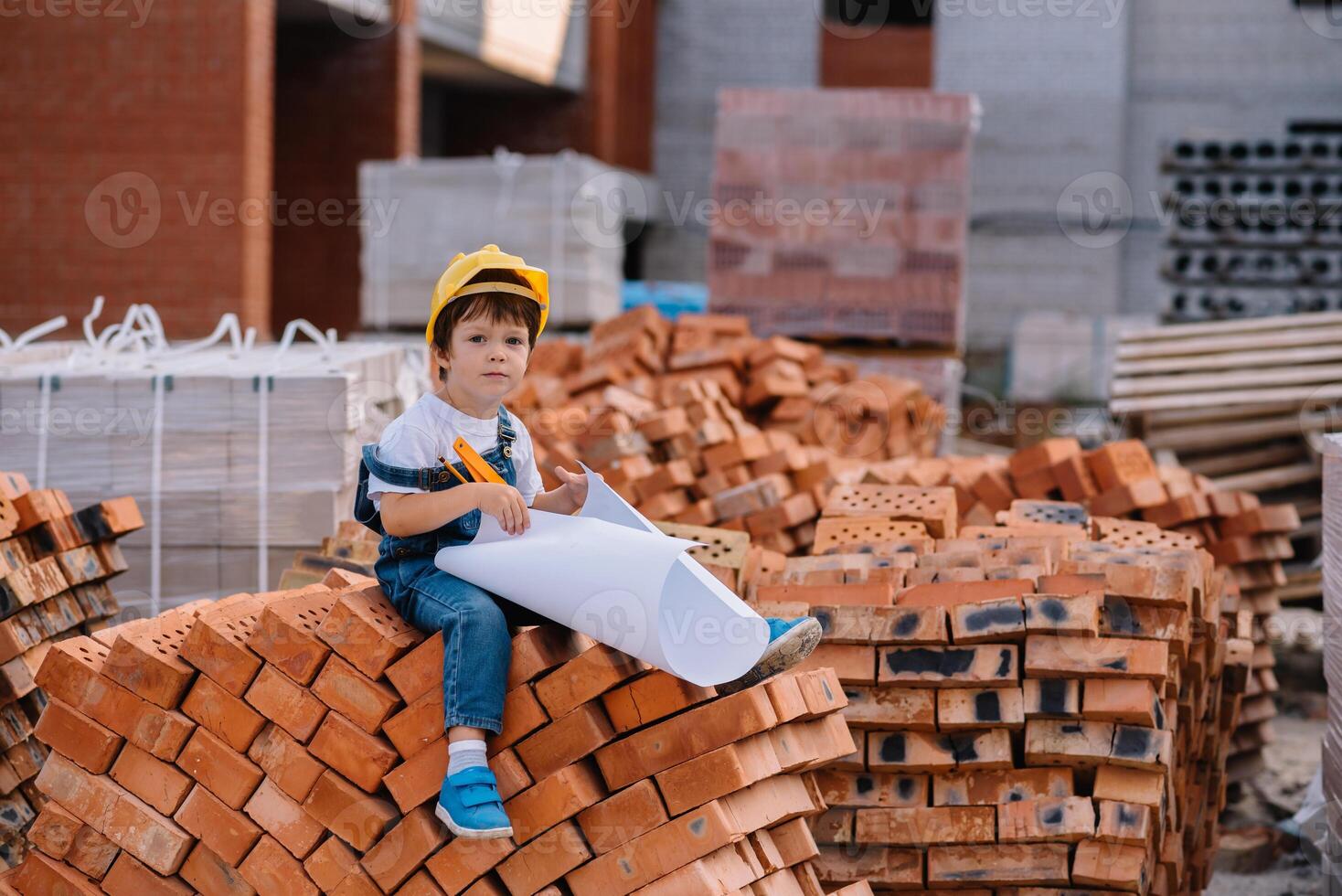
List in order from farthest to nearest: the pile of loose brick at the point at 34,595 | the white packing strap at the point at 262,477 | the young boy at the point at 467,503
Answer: the white packing strap at the point at 262,477 → the pile of loose brick at the point at 34,595 → the young boy at the point at 467,503

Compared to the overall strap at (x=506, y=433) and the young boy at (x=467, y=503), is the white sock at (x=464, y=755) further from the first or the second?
the overall strap at (x=506, y=433)

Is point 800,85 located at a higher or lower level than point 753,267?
higher

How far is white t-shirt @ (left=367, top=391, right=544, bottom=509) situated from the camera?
3.31 metres

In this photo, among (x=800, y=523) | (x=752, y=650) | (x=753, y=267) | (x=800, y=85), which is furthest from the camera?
(x=800, y=85)

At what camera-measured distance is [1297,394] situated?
8.05 meters

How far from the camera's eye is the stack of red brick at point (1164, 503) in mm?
6305

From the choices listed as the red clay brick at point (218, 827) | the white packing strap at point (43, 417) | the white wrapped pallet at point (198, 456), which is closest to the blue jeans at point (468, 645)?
the red clay brick at point (218, 827)

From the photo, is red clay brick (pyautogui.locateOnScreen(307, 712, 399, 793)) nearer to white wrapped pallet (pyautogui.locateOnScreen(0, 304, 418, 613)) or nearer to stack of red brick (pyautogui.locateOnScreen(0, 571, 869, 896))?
stack of red brick (pyautogui.locateOnScreen(0, 571, 869, 896))

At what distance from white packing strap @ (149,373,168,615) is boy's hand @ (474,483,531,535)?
2457 mm

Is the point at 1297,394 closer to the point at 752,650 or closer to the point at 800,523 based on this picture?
the point at 800,523

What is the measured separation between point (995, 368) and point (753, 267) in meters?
9.56

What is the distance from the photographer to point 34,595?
14.5 ft

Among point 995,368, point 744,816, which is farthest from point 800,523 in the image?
point 995,368

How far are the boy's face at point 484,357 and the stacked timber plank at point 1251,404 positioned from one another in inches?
229
